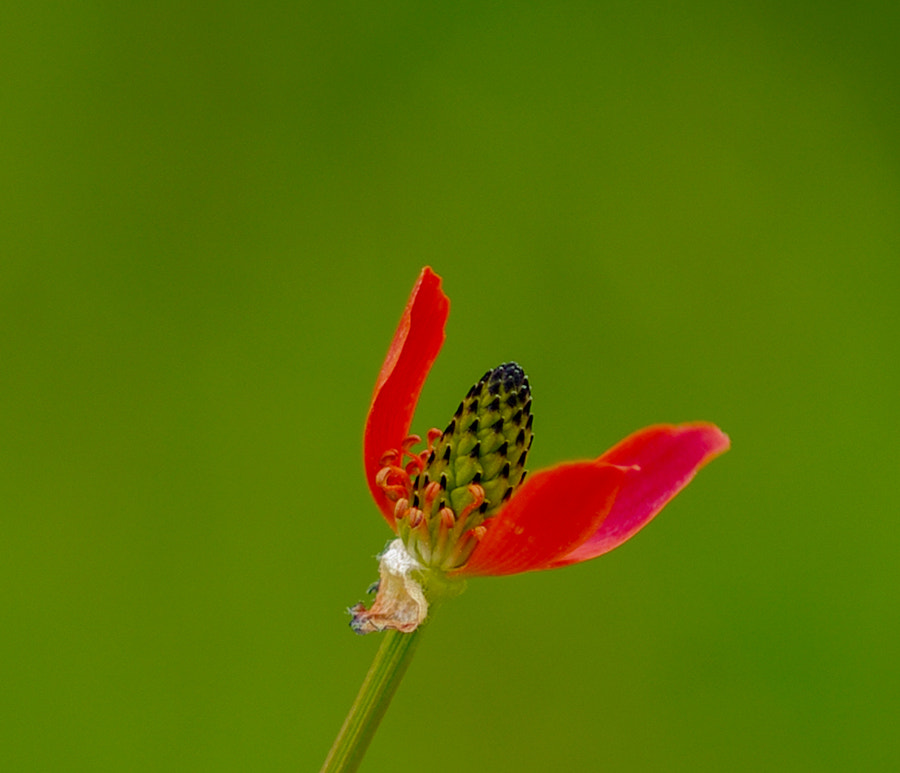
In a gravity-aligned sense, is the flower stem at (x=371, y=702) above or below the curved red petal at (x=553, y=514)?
below

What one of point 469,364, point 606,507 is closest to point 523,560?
point 606,507

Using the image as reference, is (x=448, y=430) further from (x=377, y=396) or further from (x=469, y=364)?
(x=469, y=364)

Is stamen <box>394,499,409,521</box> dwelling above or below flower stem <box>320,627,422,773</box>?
above

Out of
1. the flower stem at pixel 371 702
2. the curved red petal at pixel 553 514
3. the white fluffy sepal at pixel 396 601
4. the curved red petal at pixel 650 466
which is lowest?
the flower stem at pixel 371 702
